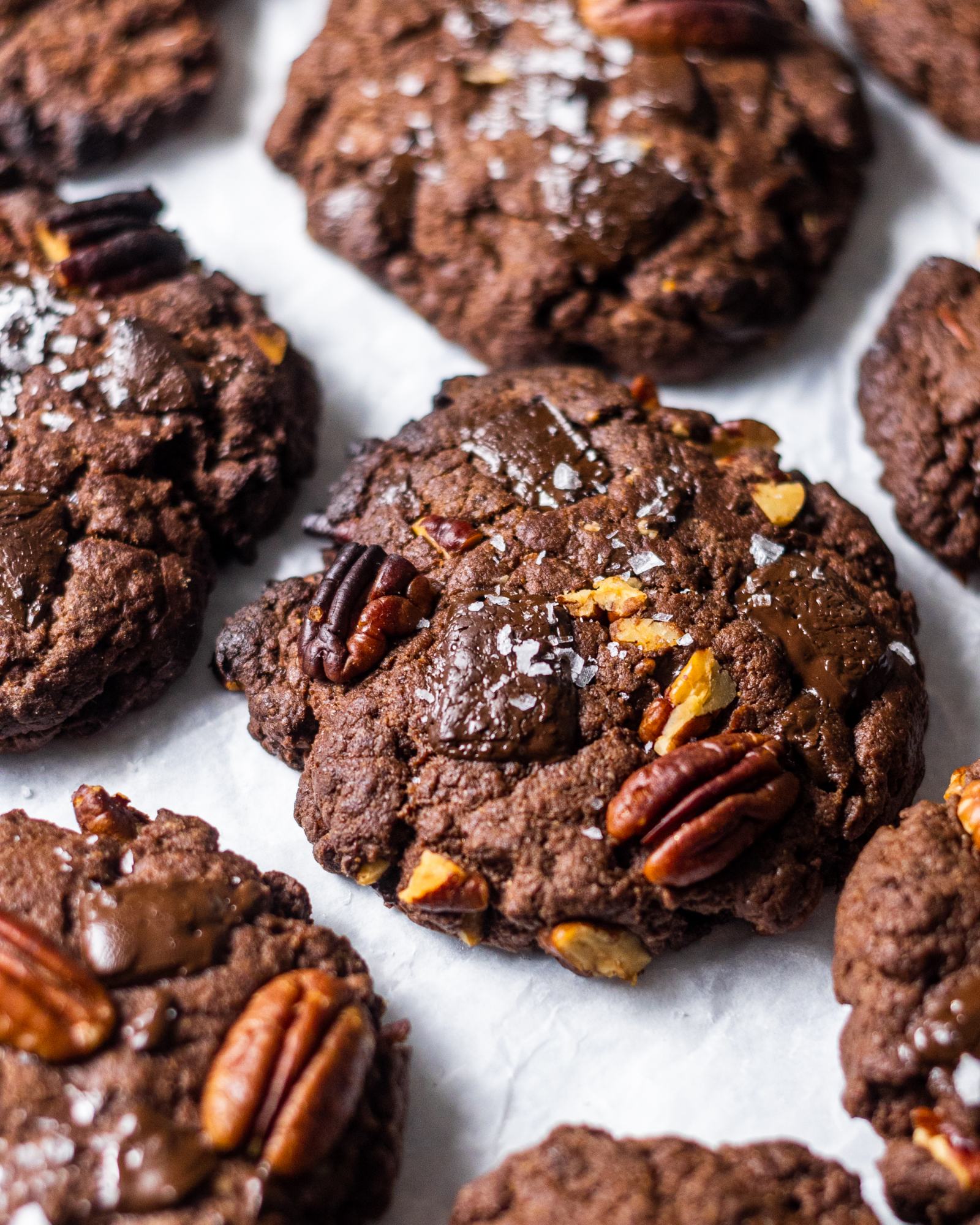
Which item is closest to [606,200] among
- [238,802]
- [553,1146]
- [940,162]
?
[940,162]

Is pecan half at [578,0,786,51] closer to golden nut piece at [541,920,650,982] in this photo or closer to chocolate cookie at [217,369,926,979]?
chocolate cookie at [217,369,926,979]

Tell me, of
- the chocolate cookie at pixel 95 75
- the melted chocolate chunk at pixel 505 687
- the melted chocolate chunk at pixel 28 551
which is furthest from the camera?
the chocolate cookie at pixel 95 75

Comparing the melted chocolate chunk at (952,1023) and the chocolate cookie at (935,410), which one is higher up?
the chocolate cookie at (935,410)

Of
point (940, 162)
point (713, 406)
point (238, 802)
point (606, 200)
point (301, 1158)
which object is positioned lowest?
point (238, 802)

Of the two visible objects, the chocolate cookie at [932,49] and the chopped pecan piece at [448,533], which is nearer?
the chopped pecan piece at [448,533]

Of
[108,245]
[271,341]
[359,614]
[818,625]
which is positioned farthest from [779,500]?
[108,245]

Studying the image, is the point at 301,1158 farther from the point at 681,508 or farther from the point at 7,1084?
the point at 681,508

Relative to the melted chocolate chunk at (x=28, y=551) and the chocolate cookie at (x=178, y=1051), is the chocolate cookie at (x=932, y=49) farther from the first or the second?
the chocolate cookie at (x=178, y=1051)

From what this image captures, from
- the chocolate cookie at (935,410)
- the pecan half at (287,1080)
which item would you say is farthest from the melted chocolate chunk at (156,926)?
the chocolate cookie at (935,410)
